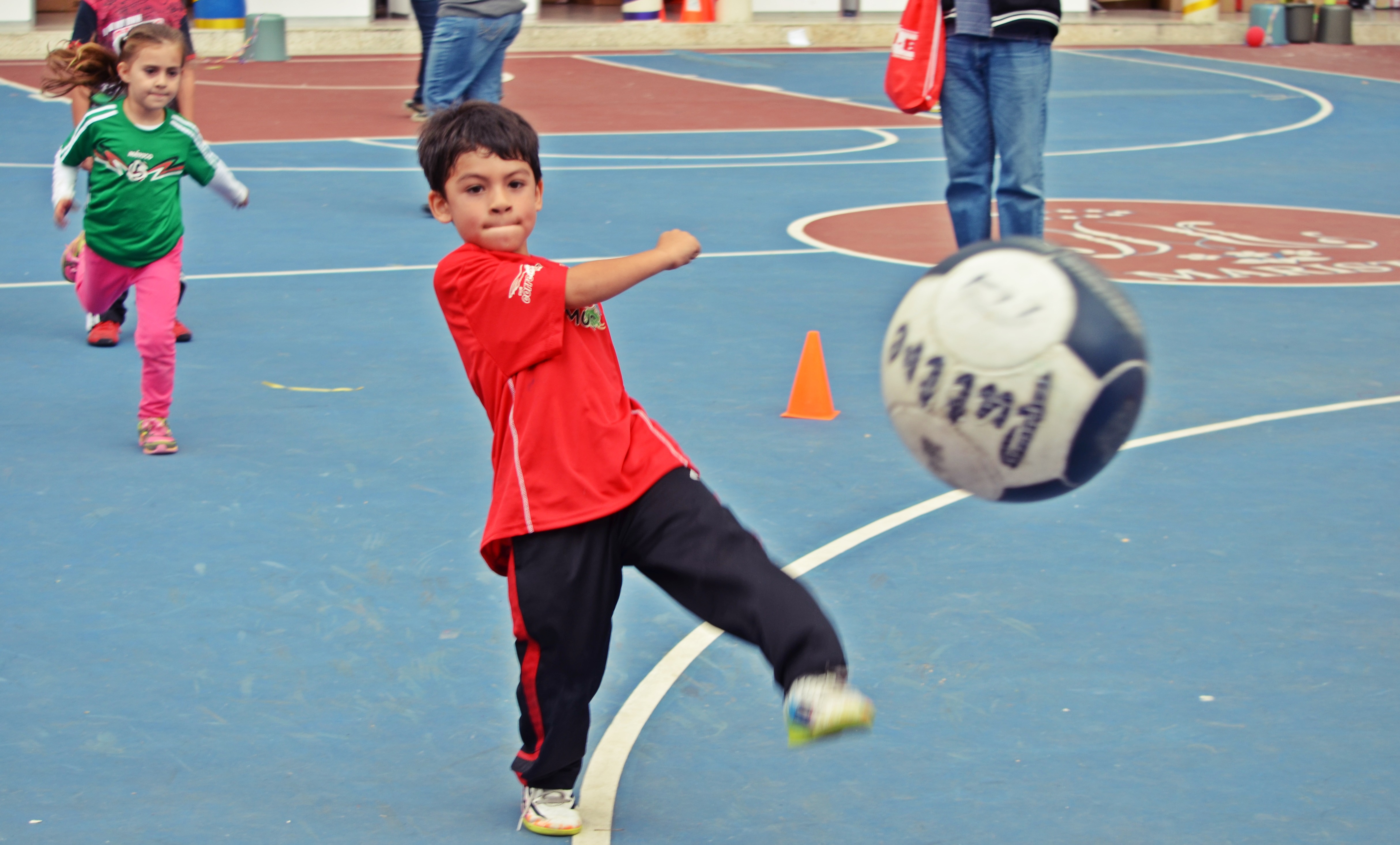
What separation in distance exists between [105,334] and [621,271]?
480 centimetres

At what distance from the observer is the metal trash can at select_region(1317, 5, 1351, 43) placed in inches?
982

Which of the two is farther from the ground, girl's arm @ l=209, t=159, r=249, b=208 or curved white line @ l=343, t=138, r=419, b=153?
girl's arm @ l=209, t=159, r=249, b=208

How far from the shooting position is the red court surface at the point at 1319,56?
21188 millimetres

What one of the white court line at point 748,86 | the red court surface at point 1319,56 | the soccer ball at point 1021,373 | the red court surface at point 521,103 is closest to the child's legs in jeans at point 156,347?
the soccer ball at point 1021,373

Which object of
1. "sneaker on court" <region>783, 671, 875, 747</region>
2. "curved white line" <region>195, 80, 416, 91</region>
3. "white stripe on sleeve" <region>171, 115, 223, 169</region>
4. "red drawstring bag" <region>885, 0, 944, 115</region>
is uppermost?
"red drawstring bag" <region>885, 0, 944, 115</region>

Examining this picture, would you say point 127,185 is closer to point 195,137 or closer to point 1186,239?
point 195,137

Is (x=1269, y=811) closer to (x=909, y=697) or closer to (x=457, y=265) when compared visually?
(x=909, y=697)

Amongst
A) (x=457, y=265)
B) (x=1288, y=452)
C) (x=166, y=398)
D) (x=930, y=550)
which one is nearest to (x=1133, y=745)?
(x=930, y=550)

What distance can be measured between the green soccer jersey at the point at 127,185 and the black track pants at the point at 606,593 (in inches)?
131

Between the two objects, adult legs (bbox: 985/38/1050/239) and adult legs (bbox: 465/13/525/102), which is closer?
adult legs (bbox: 985/38/1050/239)

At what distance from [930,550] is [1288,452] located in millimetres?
1727

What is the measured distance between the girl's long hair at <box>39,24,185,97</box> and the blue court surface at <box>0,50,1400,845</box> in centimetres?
120

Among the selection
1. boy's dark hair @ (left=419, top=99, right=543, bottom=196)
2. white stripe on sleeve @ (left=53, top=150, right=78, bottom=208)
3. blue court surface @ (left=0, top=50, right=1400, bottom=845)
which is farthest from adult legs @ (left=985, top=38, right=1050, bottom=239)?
boy's dark hair @ (left=419, top=99, right=543, bottom=196)

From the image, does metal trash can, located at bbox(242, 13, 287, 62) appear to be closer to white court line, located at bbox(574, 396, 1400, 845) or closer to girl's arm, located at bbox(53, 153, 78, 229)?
girl's arm, located at bbox(53, 153, 78, 229)
